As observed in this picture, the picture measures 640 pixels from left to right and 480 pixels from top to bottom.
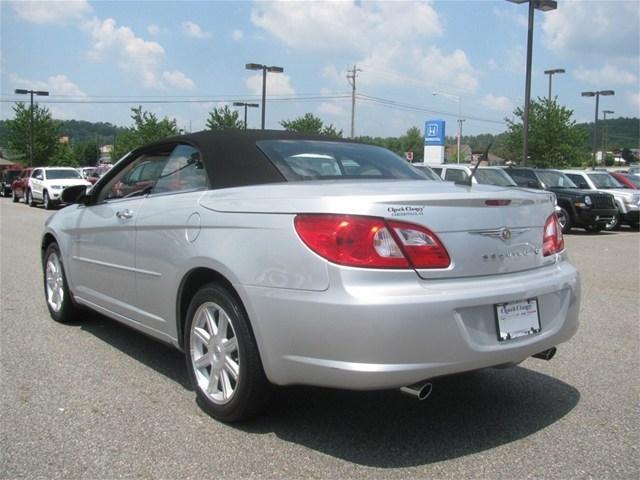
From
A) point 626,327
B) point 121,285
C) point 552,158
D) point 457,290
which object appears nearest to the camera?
point 457,290

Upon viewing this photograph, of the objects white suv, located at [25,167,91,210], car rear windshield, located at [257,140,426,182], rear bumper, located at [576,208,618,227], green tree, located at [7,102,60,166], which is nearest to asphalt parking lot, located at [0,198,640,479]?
car rear windshield, located at [257,140,426,182]

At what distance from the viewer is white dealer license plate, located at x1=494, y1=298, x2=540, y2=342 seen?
3.12 metres

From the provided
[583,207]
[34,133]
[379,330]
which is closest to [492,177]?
[583,207]

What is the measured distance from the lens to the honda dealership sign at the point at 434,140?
33.3 metres

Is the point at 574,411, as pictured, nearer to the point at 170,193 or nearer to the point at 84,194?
the point at 170,193

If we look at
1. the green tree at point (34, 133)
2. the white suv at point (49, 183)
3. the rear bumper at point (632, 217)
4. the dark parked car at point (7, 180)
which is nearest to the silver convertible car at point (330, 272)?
the rear bumper at point (632, 217)

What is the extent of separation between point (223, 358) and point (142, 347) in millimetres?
1820

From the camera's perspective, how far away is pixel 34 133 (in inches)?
1911

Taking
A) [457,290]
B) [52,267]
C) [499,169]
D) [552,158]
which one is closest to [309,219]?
[457,290]

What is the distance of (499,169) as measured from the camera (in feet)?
56.2

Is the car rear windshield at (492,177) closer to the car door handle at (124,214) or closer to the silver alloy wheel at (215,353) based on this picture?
the car door handle at (124,214)

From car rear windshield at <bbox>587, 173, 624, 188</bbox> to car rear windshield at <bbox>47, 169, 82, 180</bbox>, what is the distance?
1954 centimetres

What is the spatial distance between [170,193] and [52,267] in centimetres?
241

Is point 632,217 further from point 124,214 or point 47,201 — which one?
point 47,201
